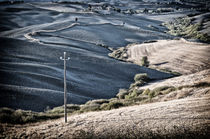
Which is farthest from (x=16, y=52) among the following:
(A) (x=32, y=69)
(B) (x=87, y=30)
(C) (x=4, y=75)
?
(B) (x=87, y=30)

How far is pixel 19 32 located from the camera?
67.9m

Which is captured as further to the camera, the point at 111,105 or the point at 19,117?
the point at 111,105

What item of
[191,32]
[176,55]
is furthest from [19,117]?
[191,32]

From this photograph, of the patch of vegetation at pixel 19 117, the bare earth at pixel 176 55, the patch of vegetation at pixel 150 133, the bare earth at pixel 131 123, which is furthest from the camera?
the bare earth at pixel 176 55

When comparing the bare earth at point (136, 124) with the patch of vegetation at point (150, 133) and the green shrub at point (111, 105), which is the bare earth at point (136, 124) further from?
the green shrub at point (111, 105)

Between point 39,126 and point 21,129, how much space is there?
46.0 inches

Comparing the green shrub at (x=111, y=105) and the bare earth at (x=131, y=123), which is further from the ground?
the bare earth at (x=131, y=123)

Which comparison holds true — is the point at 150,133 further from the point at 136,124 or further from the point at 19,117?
the point at 19,117

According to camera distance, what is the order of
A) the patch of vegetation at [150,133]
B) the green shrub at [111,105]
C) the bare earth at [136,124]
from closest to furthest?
the patch of vegetation at [150,133] < the bare earth at [136,124] < the green shrub at [111,105]

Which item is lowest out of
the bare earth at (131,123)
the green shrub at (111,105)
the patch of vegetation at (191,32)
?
the green shrub at (111,105)

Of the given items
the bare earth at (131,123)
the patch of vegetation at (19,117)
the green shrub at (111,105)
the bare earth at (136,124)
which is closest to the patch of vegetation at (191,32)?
the green shrub at (111,105)

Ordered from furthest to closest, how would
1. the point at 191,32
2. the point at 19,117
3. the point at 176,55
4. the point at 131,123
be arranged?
the point at 191,32, the point at 176,55, the point at 19,117, the point at 131,123

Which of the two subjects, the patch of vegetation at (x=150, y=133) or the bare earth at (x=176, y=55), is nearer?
the patch of vegetation at (x=150, y=133)

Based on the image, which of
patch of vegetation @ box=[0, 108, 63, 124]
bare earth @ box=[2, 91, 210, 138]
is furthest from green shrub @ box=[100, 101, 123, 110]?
patch of vegetation @ box=[0, 108, 63, 124]
